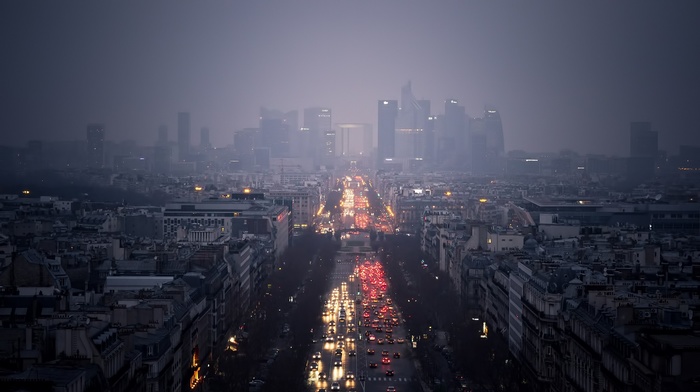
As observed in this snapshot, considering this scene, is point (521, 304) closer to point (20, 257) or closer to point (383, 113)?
point (20, 257)

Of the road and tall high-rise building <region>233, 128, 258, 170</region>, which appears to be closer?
the road

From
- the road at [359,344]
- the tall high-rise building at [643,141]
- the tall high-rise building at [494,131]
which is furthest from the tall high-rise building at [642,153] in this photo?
the tall high-rise building at [494,131]

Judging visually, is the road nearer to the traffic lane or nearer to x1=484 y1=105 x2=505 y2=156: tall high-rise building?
the traffic lane

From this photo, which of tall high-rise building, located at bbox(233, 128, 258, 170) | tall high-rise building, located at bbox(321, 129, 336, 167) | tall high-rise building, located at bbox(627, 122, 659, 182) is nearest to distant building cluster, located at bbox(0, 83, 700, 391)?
tall high-rise building, located at bbox(627, 122, 659, 182)

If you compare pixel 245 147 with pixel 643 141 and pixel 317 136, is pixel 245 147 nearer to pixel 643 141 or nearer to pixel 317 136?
pixel 317 136

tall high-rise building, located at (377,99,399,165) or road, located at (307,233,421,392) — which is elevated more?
tall high-rise building, located at (377,99,399,165)

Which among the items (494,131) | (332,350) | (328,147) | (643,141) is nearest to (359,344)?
(332,350)

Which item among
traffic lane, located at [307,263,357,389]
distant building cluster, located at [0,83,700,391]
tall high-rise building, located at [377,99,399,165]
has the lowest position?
traffic lane, located at [307,263,357,389]
